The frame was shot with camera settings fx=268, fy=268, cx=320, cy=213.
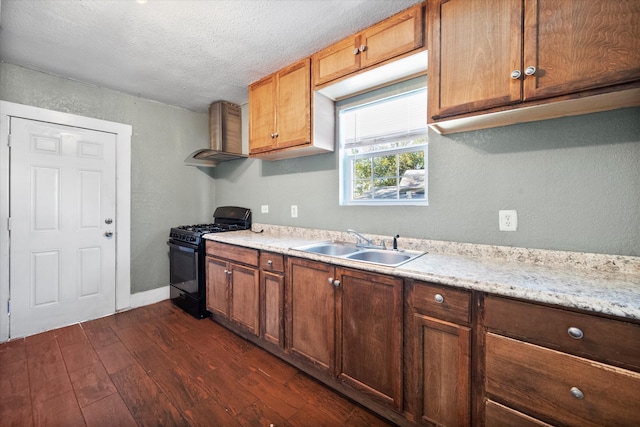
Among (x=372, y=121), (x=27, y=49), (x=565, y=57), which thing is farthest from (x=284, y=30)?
(x=27, y=49)

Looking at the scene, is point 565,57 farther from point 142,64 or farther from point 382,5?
point 142,64

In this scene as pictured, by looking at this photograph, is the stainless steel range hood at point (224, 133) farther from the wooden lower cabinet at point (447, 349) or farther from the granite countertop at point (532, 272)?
the granite countertop at point (532, 272)

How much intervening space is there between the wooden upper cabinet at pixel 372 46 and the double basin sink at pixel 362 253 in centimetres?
131

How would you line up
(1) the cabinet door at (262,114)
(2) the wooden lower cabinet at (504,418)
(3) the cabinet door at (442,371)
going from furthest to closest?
(1) the cabinet door at (262,114) < (3) the cabinet door at (442,371) < (2) the wooden lower cabinet at (504,418)

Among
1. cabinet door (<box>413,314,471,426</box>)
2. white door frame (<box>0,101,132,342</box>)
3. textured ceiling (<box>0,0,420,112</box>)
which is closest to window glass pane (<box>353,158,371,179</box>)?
textured ceiling (<box>0,0,420,112</box>)

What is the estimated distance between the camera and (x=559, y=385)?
101 centimetres

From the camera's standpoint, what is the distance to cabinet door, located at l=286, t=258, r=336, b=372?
173 centimetres

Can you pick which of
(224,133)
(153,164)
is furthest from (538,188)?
(153,164)

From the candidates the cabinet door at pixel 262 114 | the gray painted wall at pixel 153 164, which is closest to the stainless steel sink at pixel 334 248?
the cabinet door at pixel 262 114

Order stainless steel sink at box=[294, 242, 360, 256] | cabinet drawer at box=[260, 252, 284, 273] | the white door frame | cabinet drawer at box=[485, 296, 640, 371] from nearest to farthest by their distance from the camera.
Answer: cabinet drawer at box=[485, 296, 640, 371] → cabinet drawer at box=[260, 252, 284, 273] → stainless steel sink at box=[294, 242, 360, 256] → the white door frame

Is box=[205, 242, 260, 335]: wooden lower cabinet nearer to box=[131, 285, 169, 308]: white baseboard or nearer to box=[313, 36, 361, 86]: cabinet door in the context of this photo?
box=[131, 285, 169, 308]: white baseboard

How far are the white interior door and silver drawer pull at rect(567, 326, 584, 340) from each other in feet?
12.6

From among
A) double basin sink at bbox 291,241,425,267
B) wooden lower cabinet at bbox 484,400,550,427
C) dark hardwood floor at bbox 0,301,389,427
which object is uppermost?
double basin sink at bbox 291,241,425,267

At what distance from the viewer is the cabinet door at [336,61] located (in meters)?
1.95
